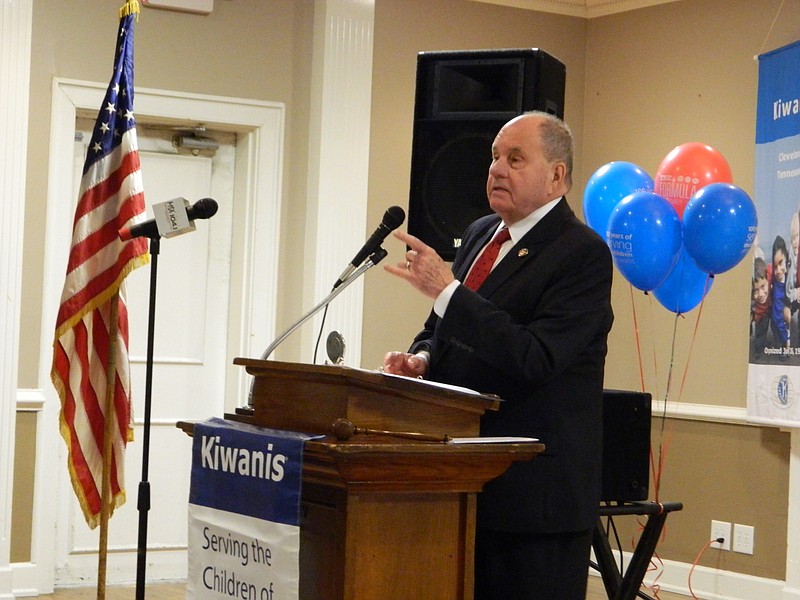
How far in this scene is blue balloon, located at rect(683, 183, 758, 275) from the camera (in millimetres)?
4121

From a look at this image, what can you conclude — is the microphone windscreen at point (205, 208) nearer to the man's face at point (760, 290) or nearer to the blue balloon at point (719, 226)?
the blue balloon at point (719, 226)

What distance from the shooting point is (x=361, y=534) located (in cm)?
181

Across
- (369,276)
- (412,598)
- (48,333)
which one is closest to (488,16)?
(369,276)

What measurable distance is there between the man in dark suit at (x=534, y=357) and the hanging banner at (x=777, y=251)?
2842 mm

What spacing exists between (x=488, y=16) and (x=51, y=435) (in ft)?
10.2

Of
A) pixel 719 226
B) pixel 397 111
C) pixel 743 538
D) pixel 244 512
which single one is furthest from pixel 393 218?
pixel 743 538

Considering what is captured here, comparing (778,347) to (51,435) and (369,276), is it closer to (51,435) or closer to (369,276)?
(369,276)

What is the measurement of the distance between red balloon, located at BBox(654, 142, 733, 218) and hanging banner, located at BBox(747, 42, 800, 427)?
0.43 meters

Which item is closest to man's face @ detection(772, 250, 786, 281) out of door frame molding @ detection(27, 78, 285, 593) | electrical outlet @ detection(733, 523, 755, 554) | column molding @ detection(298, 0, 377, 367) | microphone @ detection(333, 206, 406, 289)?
electrical outlet @ detection(733, 523, 755, 554)

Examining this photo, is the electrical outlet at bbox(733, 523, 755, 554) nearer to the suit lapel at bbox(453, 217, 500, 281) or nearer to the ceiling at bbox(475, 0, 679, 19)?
the ceiling at bbox(475, 0, 679, 19)

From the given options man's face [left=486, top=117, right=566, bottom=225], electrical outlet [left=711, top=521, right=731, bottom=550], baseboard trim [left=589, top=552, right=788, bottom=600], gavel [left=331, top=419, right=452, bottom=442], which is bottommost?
baseboard trim [left=589, top=552, right=788, bottom=600]

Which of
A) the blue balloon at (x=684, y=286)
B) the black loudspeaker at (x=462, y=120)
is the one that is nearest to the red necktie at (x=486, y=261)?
the black loudspeaker at (x=462, y=120)

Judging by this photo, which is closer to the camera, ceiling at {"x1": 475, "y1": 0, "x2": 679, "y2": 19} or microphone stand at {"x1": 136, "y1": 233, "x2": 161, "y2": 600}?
microphone stand at {"x1": 136, "y1": 233, "x2": 161, "y2": 600}

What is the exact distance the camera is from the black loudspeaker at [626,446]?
12.3ft
